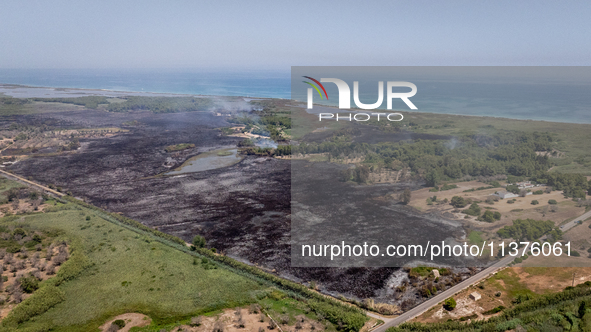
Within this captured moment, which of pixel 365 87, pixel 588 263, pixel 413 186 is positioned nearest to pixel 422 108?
pixel 365 87

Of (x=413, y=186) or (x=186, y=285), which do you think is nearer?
(x=186, y=285)

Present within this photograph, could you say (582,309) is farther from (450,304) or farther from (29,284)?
(29,284)

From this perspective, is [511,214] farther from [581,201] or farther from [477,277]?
[477,277]

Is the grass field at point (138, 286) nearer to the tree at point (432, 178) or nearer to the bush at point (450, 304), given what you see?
the bush at point (450, 304)

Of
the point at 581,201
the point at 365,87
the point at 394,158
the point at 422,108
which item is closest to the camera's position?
the point at 581,201

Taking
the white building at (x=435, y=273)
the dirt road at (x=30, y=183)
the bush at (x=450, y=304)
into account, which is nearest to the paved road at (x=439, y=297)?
the bush at (x=450, y=304)

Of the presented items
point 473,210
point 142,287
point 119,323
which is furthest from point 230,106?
point 119,323

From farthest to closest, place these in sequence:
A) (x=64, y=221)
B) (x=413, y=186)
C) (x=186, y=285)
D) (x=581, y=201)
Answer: (x=413, y=186) → (x=581, y=201) → (x=64, y=221) → (x=186, y=285)

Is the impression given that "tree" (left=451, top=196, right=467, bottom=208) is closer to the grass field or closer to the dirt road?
the grass field
